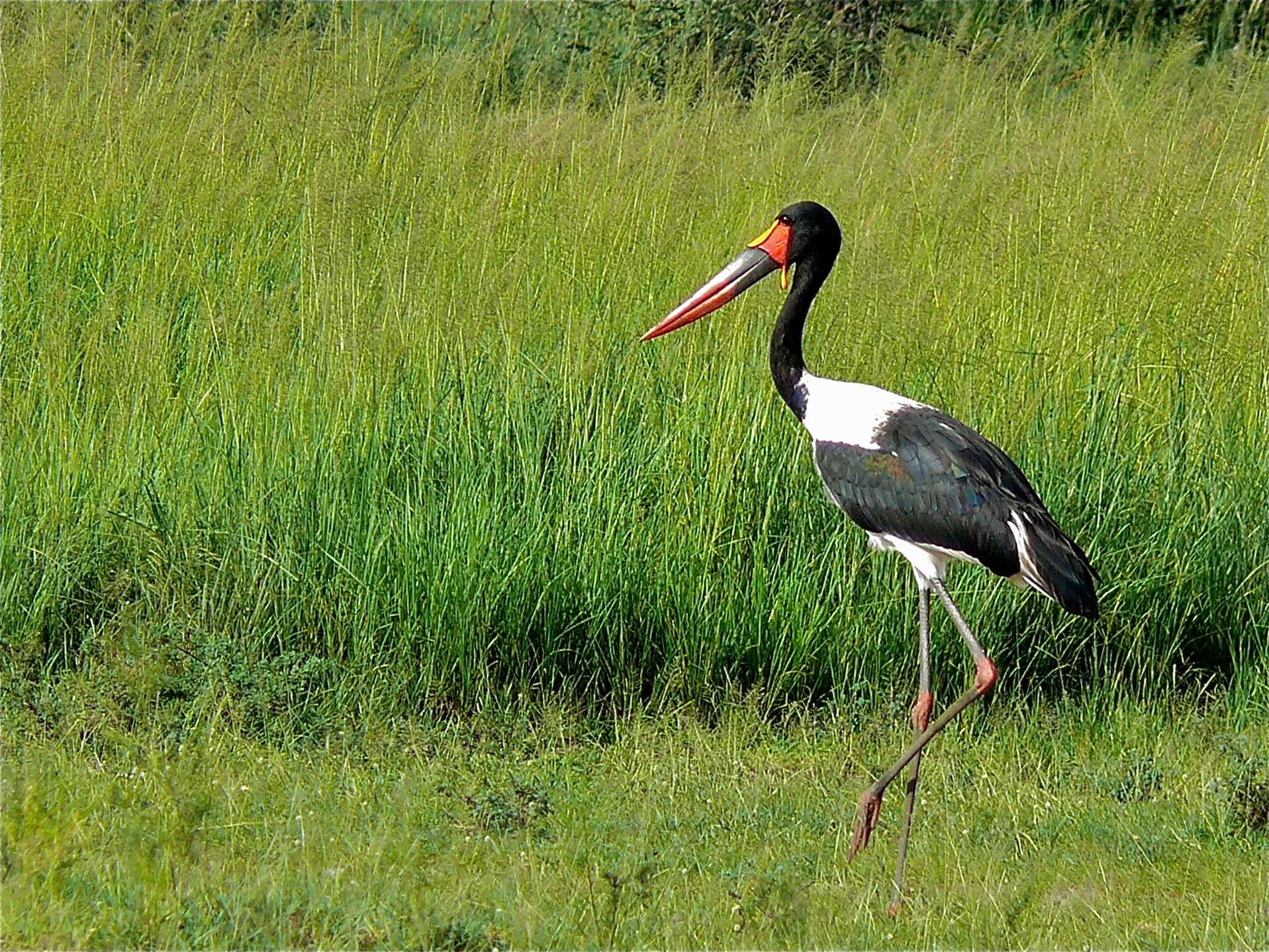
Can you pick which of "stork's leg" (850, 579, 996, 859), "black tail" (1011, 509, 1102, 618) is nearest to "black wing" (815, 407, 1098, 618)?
"black tail" (1011, 509, 1102, 618)

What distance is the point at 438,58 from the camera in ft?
22.2

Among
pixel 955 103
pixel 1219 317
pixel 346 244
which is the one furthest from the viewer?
pixel 955 103

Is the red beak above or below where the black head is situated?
below

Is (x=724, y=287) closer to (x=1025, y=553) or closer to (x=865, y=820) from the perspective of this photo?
(x=1025, y=553)

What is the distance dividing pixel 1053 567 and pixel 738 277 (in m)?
1.28

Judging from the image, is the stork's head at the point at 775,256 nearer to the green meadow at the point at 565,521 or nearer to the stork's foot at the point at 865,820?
the green meadow at the point at 565,521

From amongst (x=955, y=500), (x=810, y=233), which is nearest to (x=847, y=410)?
(x=955, y=500)

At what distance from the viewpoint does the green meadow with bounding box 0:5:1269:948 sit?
3479 millimetres

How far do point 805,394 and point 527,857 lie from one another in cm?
155

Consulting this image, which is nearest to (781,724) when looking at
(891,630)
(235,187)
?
(891,630)

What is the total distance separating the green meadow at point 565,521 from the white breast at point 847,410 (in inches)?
18.6

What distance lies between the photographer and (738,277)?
4750mm

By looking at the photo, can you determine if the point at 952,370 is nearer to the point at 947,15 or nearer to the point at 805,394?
the point at 805,394

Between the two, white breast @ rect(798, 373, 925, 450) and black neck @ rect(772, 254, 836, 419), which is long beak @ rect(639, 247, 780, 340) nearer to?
black neck @ rect(772, 254, 836, 419)
